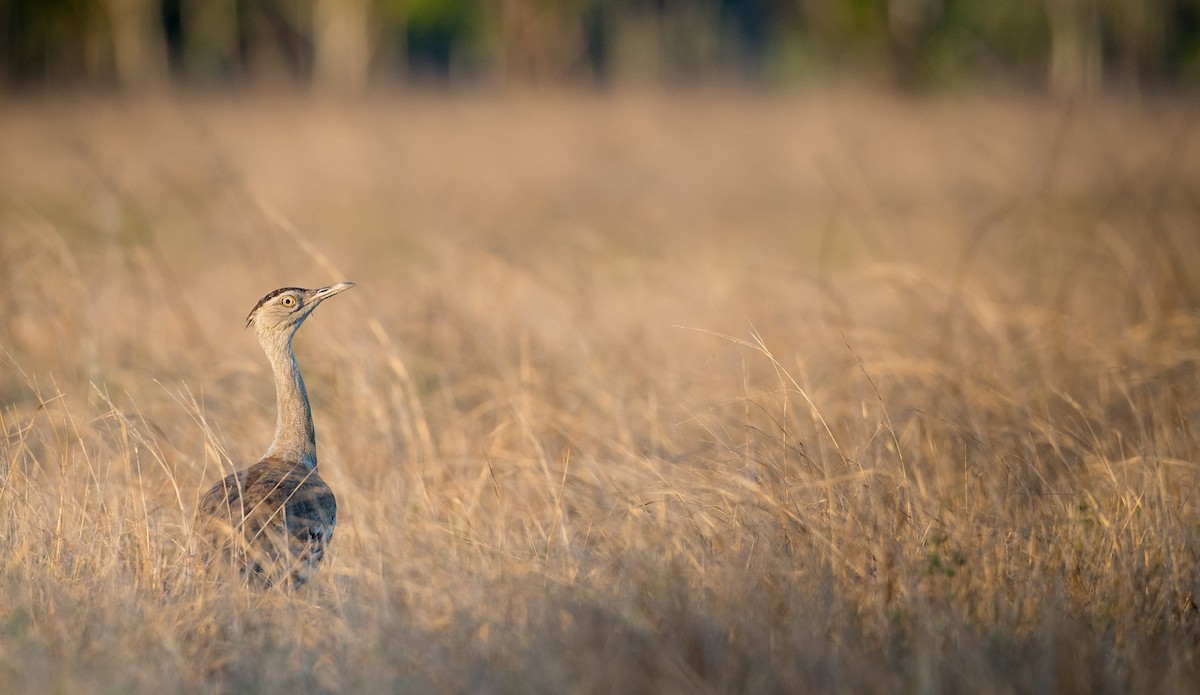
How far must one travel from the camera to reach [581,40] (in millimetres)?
33188

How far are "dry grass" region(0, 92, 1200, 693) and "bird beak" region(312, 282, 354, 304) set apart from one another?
0.55m

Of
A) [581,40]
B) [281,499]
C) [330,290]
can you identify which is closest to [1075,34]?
[581,40]

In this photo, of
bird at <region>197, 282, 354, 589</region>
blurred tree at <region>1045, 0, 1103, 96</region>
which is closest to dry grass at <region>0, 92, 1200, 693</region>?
bird at <region>197, 282, 354, 589</region>

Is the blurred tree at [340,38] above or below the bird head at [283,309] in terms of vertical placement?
below

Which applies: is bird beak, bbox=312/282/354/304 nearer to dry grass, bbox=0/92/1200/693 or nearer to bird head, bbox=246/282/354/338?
bird head, bbox=246/282/354/338

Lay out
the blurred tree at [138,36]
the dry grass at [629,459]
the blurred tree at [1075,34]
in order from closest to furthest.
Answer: the dry grass at [629,459] → the blurred tree at [138,36] → the blurred tree at [1075,34]

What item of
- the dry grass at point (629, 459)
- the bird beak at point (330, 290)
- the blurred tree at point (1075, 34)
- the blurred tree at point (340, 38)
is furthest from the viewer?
the blurred tree at point (1075, 34)

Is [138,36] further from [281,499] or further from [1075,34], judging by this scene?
[281,499]

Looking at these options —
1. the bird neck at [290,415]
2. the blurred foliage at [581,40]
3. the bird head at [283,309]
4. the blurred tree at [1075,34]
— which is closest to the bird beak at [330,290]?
the bird head at [283,309]

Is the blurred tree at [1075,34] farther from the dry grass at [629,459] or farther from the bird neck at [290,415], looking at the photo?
the bird neck at [290,415]

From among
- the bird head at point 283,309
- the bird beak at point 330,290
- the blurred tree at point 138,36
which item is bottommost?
the blurred tree at point 138,36

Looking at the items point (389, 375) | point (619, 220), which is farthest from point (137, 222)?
point (389, 375)

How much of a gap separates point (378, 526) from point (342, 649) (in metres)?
1.00

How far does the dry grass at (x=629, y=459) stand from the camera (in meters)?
2.78
